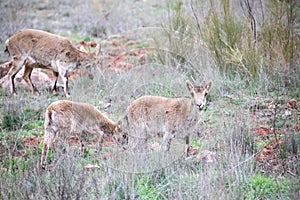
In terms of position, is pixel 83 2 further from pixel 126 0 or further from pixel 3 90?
pixel 3 90

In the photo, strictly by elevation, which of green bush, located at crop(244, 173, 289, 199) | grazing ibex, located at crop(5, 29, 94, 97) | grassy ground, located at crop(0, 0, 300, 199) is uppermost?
grazing ibex, located at crop(5, 29, 94, 97)

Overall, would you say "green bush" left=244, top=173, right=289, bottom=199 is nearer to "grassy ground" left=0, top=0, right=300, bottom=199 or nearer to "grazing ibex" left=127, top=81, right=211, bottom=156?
"grassy ground" left=0, top=0, right=300, bottom=199

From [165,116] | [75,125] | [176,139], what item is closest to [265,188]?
[176,139]

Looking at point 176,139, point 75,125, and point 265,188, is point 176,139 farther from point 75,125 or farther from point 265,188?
point 265,188

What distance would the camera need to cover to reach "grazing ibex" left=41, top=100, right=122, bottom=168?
28.4 feet

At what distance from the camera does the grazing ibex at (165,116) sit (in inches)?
339

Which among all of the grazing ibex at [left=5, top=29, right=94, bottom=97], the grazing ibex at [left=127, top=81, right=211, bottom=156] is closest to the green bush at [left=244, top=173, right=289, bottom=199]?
the grazing ibex at [left=127, top=81, right=211, bottom=156]

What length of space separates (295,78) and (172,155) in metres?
3.95

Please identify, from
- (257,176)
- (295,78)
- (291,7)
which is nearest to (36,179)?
(257,176)

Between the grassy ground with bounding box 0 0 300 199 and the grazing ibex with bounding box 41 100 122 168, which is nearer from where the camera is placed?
the grassy ground with bounding box 0 0 300 199

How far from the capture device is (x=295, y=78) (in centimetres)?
1068

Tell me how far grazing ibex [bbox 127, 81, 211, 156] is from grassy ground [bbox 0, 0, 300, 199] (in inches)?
8.7

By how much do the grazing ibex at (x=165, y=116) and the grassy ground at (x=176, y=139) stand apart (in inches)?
8.7

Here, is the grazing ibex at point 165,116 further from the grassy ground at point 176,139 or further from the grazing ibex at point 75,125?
the grazing ibex at point 75,125
